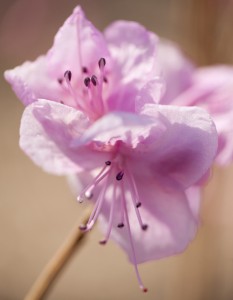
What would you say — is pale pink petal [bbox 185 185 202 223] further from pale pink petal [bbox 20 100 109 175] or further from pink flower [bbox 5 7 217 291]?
pale pink petal [bbox 20 100 109 175]

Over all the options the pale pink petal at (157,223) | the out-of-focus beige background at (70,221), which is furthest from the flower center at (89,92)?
the out-of-focus beige background at (70,221)

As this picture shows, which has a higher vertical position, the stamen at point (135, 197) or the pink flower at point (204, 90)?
the pink flower at point (204, 90)

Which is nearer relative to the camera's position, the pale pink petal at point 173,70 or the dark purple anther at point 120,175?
the dark purple anther at point 120,175

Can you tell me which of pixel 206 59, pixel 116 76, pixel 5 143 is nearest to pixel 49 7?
pixel 5 143

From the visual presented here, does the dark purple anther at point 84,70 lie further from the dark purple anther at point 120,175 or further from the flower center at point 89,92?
the dark purple anther at point 120,175

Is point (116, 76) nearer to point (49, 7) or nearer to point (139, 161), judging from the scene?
point (139, 161)

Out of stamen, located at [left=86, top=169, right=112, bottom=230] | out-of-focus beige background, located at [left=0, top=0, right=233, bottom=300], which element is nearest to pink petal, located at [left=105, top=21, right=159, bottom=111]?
stamen, located at [left=86, top=169, right=112, bottom=230]
